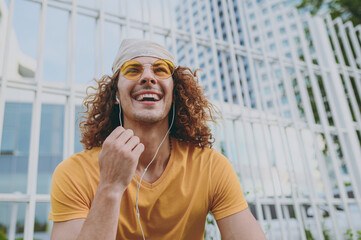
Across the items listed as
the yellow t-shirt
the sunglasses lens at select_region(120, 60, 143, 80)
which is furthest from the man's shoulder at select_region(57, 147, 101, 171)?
the sunglasses lens at select_region(120, 60, 143, 80)

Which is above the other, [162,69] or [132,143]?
[162,69]

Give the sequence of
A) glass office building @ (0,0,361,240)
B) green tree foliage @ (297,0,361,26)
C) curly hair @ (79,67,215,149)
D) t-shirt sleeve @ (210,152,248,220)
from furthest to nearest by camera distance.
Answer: green tree foliage @ (297,0,361,26)
glass office building @ (0,0,361,240)
curly hair @ (79,67,215,149)
t-shirt sleeve @ (210,152,248,220)

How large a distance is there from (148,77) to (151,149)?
413 mm

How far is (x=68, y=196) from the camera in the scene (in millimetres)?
1372

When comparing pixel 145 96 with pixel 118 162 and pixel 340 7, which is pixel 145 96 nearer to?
pixel 118 162

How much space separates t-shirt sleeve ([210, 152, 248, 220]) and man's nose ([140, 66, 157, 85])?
586 millimetres

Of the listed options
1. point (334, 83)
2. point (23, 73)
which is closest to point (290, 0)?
point (23, 73)

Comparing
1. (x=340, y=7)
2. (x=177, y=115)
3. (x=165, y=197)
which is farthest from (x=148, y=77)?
(x=340, y=7)

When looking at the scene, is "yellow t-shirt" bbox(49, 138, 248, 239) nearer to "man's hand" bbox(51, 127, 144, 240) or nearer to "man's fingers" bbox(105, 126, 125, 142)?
"man's hand" bbox(51, 127, 144, 240)

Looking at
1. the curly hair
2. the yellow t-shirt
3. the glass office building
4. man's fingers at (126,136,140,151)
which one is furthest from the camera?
the glass office building

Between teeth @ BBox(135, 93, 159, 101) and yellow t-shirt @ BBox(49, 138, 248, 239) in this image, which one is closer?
yellow t-shirt @ BBox(49, 138, 248, 239)

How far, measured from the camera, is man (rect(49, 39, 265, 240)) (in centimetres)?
125

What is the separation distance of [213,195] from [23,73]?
15442 mm

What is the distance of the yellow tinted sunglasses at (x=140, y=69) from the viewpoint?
1.67 m
